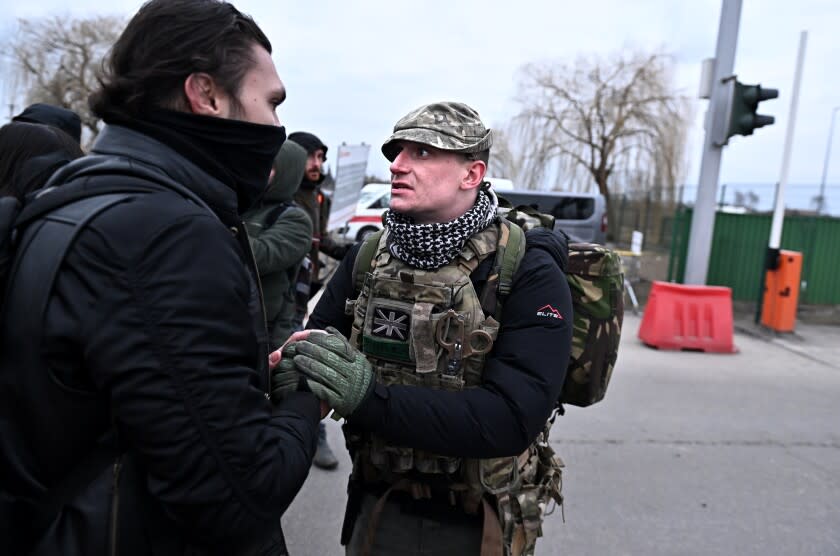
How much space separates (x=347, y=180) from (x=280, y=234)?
4.75 m

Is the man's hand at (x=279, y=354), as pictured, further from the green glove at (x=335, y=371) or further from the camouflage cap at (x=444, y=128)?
the camouflage cap at (x=444, y=128)

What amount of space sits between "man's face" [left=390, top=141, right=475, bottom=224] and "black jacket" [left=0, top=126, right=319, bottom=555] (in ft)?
2.65

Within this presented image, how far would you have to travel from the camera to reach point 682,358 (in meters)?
7.34

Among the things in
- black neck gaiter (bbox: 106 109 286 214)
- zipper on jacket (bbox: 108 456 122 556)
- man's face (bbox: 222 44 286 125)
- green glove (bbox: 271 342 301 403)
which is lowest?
zipper on jacket (bbox: 108 456 122 556)

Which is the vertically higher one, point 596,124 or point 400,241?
point 596,124

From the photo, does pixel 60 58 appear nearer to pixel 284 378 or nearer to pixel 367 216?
pixel 367 216

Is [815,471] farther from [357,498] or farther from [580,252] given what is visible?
[357,498]

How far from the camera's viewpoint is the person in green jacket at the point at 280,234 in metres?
3.38

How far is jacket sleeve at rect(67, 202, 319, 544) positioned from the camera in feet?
3.31

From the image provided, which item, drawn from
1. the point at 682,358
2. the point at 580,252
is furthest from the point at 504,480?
the point at 682,358

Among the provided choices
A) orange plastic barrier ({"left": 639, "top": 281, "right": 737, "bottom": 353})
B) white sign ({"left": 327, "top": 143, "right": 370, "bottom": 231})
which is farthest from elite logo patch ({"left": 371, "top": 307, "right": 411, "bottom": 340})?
orange plastic barrier ({"left": 639, "top": 281, "right": 737, "bottom": 353})

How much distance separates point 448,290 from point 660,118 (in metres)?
21.9

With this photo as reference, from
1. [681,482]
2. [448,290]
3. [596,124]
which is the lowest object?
[681,482]

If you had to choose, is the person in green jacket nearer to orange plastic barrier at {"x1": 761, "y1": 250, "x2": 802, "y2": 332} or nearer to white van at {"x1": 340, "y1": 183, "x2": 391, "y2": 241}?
orange plastic barrier at {"x1": 761, "y1": 250, "x2": 802, "y2": 332}
